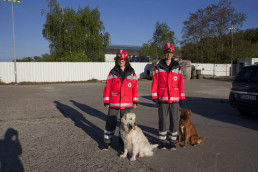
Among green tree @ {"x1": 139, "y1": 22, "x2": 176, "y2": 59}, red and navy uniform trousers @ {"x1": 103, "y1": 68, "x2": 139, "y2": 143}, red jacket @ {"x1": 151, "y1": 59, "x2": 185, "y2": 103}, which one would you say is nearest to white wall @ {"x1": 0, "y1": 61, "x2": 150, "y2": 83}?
green tree @ {"x1": 139, "y1": 22, "x2": 176, "y2": 59}

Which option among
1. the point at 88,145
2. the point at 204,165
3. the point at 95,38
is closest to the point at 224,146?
the point at 204,165

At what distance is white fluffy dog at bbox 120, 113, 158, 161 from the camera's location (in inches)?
143

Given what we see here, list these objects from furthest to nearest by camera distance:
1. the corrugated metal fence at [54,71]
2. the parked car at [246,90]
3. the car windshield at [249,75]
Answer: the corrugated metal fence at [54,71]
the car windshield at [249,75]
the parked car at [246,90]

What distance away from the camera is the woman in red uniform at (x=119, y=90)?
409 cm

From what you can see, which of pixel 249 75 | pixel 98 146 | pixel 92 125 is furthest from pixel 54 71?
pixel 249 75

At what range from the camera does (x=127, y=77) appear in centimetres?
409

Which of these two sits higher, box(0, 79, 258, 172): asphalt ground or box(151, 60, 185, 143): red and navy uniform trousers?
box(151, 60, 185, 143): red and navy uniform trousers

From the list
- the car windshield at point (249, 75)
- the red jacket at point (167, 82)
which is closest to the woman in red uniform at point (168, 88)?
the red jacket at point (167, 82)

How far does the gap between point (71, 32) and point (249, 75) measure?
23.7 metres

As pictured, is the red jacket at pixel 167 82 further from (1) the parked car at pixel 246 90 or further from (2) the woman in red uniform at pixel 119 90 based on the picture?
(1) the parked car at pixel 246 90

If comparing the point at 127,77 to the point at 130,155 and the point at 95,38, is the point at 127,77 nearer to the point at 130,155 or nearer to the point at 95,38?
the point at 130,155

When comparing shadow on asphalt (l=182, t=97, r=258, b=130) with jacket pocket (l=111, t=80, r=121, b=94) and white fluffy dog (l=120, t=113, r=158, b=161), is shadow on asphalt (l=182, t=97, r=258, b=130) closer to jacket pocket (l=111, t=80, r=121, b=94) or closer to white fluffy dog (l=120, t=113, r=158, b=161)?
white fluffy dog (l=120, t=113, r=158, b=161)

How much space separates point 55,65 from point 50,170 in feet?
68.8

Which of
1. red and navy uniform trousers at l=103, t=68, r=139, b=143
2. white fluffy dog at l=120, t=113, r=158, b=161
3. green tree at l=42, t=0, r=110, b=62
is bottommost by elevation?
white fluffy dog at l=120, t=113, r=158, b=161
